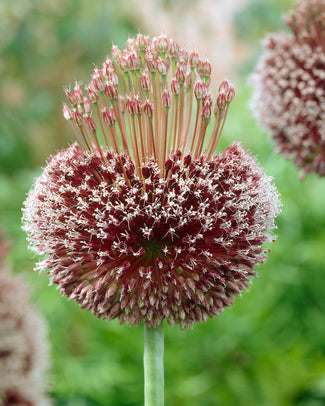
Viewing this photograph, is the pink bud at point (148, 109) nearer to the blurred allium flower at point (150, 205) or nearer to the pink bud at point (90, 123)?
the blurred allium flower at point (150, 205)

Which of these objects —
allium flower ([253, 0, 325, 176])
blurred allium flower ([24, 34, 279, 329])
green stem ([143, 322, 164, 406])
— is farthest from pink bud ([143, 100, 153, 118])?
allium flower ([253, 0, 325, 176])

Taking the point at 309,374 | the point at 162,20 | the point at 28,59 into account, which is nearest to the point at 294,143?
the point at 309,374

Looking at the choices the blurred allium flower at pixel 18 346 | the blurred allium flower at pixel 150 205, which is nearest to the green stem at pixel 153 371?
the blurred allium flower at pixel 150 205

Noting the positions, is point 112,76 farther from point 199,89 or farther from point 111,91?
point 199,89

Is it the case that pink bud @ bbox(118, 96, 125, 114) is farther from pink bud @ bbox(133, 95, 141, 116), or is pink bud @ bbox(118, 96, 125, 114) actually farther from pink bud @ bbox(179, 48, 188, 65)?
pink bud @ bbox(179, 48, 188, 65)

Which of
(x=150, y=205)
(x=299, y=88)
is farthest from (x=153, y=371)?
(x=299, y=88)

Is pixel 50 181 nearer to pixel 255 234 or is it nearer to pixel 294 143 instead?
pixel 255 234
